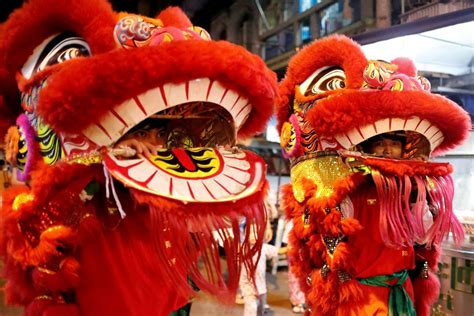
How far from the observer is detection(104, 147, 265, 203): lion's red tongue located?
1.21m

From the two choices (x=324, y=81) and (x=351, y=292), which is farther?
(x=324, y=81)

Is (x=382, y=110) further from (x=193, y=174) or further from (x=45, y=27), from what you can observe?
(x=45, y=27)

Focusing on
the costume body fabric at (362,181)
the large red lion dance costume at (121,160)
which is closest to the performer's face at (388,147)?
the costume body fabric at (362,181)

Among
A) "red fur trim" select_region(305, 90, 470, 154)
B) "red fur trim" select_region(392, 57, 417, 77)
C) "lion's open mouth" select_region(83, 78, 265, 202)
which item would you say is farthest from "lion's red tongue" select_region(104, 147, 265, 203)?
"red fur trim" select_region(392, 57, 417, 77)

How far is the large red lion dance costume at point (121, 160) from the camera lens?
1.21 metres

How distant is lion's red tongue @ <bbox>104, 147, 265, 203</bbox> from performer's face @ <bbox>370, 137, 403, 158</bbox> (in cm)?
111

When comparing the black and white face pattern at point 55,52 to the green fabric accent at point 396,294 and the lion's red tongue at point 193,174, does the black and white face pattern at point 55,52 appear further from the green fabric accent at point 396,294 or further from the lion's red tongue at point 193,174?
the green fabric accent at point 396,294

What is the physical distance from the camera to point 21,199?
4.55 ft

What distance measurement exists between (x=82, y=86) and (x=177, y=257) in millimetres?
467

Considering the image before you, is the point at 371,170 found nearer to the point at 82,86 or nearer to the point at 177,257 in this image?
the point at 177,257

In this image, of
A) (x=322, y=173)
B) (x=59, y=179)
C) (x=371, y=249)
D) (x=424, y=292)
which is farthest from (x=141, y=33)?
(x=424, y=292)

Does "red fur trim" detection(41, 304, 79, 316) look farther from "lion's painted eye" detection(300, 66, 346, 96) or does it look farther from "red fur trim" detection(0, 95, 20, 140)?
"lion's painted eye" detection(300, 66, 346, 96)

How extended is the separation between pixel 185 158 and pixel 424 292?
1668mm

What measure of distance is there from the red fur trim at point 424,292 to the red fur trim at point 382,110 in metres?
0.72
